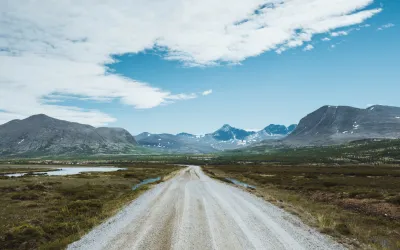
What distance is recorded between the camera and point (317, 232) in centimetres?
1884

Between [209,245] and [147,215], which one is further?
[147,215]

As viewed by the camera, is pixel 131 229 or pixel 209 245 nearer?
pixel 209 245

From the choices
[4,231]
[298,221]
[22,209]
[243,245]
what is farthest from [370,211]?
[22,209]

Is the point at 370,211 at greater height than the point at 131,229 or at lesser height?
lesser

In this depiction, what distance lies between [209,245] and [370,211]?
73.8ft

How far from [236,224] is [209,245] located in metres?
5.45

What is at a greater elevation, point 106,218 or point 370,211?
point 106,218

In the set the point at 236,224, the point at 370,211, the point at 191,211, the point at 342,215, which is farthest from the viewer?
the point at 370,211

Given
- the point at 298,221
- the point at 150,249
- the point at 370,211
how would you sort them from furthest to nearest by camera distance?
1. the point at 370,211
2. the point at 298,221
3. the point at 150,249

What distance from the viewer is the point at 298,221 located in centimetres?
2233

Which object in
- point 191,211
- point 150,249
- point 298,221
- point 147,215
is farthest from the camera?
point 191,211

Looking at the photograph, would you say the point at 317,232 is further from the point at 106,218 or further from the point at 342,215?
the point at 106,218

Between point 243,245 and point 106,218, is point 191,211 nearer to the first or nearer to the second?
point 106,218

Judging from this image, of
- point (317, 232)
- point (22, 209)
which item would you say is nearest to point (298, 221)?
point (317, 232)
